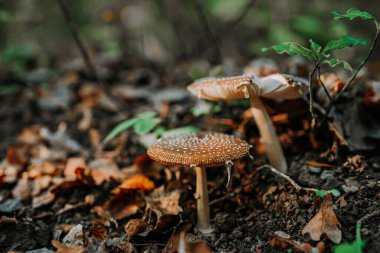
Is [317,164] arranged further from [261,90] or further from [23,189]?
[23,189]

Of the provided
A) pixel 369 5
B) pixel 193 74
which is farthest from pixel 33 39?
pixel 369 5

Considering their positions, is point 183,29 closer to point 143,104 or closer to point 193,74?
point 143,104

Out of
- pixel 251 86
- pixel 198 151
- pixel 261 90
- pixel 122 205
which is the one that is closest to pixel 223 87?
pixel 251 86

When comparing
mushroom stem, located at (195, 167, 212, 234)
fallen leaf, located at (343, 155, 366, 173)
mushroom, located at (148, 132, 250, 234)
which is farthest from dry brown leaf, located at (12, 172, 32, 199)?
fallen leaf, located at (343, 155, 366, 173)

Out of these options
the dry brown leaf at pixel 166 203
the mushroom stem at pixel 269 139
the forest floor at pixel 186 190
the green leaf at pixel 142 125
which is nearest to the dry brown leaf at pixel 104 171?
the forest floor at pixel 186 190

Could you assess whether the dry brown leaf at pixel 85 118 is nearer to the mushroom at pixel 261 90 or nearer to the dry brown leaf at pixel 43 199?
the dry brown leaf at pixel 43 199

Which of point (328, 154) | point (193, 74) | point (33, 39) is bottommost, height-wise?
point (328, 154)
